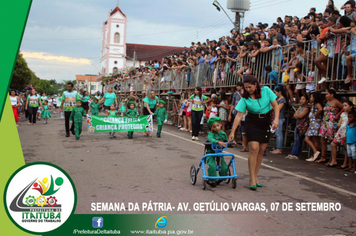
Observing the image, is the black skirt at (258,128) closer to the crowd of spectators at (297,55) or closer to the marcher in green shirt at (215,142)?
the marcher in green shirt at (215,142)

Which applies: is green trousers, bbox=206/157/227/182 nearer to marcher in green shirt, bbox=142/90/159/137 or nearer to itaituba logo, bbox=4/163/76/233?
itaituba logo, bbox=4/163/76/233

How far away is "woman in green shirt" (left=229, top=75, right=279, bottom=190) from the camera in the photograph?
7.34 metres

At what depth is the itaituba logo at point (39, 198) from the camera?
4.73 meters

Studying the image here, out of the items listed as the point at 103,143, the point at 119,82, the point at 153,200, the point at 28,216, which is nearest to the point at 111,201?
the point at 153,200

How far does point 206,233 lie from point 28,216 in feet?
7.02

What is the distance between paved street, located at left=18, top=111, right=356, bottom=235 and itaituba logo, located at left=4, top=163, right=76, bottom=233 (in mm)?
677

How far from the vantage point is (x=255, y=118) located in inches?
292

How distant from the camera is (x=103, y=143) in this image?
1367cm

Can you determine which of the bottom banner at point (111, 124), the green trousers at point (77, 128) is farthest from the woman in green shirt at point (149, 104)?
the green trousers at point (77, 128)

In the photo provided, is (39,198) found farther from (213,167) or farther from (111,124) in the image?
(111,124)

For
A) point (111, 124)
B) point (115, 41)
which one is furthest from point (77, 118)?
point (115, 41)

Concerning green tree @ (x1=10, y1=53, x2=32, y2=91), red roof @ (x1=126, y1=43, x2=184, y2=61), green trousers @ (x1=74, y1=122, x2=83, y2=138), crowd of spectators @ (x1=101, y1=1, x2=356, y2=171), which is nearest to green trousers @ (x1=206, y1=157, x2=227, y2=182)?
crowd of spectators @ (x1=101, y1=1, x2=356, y2=171)

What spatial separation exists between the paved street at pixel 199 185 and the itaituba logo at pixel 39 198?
2.22 feet

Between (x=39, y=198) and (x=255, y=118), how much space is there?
407 cm
